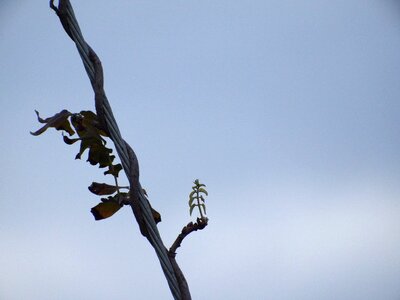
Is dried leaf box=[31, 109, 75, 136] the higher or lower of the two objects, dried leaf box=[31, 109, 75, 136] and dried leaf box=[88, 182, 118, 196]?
the higher

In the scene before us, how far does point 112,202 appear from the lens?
45.5 inches

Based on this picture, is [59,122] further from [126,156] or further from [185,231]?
[185,231]

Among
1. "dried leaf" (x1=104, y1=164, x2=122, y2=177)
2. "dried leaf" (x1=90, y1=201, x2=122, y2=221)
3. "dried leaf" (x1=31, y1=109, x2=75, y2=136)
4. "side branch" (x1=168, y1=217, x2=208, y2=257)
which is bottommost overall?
"side branch" (x1=168, y1=217, x2=208, y2=257)

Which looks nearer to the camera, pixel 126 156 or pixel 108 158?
pixel 126 156

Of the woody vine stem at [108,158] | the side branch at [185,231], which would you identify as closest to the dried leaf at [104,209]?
the woody vine stem at [108,158]

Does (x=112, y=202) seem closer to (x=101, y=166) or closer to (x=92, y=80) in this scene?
(x=101, y=166)

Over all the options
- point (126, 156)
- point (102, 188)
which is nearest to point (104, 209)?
point (102, 188)

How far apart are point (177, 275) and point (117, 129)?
0.36 meters

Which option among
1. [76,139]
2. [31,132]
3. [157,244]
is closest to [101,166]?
[76,139]

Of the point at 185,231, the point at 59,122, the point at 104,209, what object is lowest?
the point at 185,231

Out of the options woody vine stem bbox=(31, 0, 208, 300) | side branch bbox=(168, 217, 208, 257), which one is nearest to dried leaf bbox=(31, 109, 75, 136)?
woody vine stem bbox=(31, 0, 208, 300)

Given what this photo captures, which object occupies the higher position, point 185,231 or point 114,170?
point 114,170

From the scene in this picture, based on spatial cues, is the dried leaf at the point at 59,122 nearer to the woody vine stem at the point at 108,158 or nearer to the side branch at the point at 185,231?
the woody vine stem at the point at 108,158

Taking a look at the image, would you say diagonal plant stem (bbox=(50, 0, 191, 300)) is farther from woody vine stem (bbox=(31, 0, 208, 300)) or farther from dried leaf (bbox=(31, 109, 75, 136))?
dried leaf (bbox=(31, 109, 75, 136))
